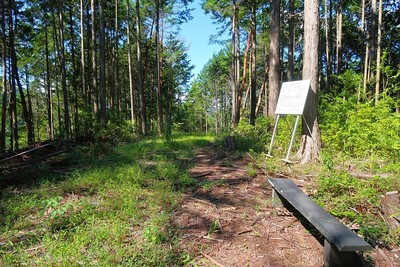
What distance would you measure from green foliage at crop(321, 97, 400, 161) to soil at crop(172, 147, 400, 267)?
1.90 meters

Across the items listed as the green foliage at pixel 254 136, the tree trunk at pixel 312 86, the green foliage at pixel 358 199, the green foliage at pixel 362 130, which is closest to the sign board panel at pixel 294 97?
the tree trunk at pixel 312 86

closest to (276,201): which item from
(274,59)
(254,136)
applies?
(254,136)

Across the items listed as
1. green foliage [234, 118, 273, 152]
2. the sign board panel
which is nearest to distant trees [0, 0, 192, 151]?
green foliage [234, 118, 273, 152]

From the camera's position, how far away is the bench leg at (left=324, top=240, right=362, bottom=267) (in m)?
1.98

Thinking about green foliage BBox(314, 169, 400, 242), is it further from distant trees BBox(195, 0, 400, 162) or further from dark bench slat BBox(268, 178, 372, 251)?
distant trees BBox(195, 0, 400, 162)

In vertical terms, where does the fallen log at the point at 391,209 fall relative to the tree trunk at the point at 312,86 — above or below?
below

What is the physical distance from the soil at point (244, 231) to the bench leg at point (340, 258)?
176 millimetres

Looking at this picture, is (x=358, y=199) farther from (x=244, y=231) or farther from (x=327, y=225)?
(x=244, y=231)

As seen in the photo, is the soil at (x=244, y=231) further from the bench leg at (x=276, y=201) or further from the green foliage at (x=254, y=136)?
the green foliage at (x=254, y=136)

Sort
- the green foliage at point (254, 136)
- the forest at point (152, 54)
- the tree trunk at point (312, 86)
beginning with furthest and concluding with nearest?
1. the forest at point (152, 54)
2. the green foliage at point (254, 136)
3. the tree trunk at point (312, 86)

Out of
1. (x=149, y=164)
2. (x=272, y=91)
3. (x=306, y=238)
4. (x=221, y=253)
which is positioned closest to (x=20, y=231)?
(x=221, y=253)

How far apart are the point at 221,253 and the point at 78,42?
20429mm

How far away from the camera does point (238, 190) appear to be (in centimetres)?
389

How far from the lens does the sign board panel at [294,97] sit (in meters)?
5.20
